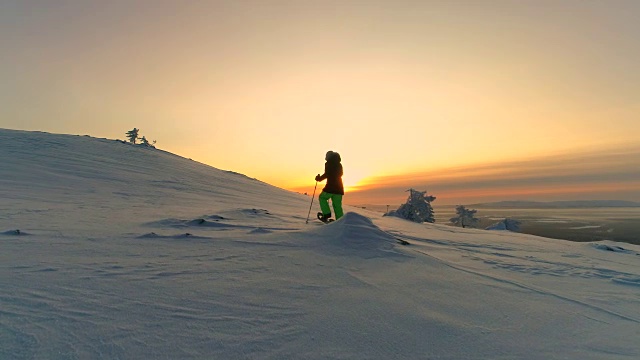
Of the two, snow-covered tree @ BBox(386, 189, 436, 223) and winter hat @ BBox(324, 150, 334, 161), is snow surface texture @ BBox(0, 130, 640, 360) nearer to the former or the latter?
winter hat @ BBox(324, 150, 334, 161)

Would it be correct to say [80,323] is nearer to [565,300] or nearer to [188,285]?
[188,285]

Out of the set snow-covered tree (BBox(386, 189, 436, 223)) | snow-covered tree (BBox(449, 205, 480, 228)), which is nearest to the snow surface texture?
snow-covered tree (BBox(386, 189, 436, 223))

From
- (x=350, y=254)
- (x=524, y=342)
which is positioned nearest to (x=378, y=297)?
(x=524, y=342)

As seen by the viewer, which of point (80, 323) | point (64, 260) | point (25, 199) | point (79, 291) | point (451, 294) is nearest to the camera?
point (80, 323)

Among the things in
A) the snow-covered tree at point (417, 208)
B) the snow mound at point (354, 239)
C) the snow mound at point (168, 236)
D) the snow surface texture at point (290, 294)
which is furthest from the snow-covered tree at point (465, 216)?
the snow mound at point (168, 236)

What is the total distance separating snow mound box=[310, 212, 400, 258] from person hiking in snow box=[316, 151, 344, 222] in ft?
11.6

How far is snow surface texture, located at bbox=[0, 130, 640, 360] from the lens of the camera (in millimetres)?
2361

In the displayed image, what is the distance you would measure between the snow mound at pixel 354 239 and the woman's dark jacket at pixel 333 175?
3.61m

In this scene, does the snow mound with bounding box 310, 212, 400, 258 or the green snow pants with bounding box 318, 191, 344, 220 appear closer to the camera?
the snow mound with bounding box 310, 212, 400, 258

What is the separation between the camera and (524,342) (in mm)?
2648

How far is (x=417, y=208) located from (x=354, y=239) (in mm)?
30347

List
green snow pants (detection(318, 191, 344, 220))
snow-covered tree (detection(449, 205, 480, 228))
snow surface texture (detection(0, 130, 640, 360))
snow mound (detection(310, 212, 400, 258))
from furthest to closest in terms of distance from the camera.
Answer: snow-covered tree (detection(449, 205, 480, 228))
green snow pants (detection(318, 191, 344, 220))
snow mound (detection(310, 212, 400, 258))
snow surface texture (detection(0, 130, 640, 360))

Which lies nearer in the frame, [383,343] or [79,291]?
[383,343]

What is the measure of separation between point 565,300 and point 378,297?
2.30 metres
